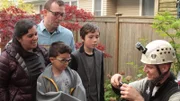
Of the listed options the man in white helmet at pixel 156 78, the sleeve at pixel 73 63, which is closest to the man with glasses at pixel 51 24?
the sleeve at pixel 73 63

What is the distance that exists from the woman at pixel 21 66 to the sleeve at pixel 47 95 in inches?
3.7

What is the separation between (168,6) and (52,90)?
7790 mm

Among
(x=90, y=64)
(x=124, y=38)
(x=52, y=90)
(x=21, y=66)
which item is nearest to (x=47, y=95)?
(x=52, y=90)

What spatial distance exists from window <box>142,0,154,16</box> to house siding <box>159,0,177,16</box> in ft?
8.28

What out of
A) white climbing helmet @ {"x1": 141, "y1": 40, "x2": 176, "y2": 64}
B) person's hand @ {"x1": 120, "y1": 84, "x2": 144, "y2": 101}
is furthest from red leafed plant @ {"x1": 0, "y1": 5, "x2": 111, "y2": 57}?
person's hand @ {"x1": 120, "y1": 84, "x2": 144, "y2": 101}

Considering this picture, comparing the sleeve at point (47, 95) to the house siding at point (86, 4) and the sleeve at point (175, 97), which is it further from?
the house siding at point (86, 4)

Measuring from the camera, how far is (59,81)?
318 cm

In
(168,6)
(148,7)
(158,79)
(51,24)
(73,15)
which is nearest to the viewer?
(158,79)

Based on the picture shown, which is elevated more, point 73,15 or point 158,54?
point 73,15

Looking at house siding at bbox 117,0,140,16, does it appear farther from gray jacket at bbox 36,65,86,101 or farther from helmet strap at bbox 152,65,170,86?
helmet strap at bbox 152,65,170,86

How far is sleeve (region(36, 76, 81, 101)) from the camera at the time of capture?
2.97 metres

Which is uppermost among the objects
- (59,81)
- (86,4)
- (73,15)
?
(86,4)

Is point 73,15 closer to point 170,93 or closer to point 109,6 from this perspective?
point 170,93

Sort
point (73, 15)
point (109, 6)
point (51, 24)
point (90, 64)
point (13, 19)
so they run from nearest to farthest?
1. point (51, 24)
2. point (90, 64)
3. point (13, 19)
4. point (73, 15)
5. point (109, 6)
